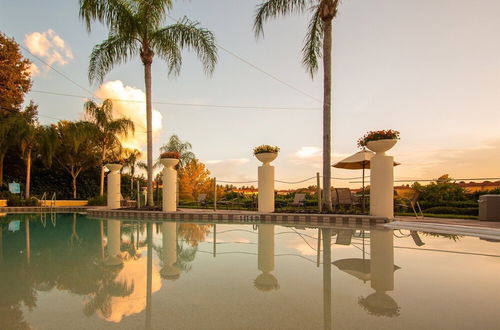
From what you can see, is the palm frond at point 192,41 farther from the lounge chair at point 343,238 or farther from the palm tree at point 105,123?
the palm tree at point 105,123

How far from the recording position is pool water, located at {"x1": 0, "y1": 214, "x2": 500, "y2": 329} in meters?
2.06

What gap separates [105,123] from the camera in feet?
65.5

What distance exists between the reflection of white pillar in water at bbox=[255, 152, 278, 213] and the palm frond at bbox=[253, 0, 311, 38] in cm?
407

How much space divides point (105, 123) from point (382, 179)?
1762 centimetres

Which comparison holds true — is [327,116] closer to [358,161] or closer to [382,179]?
[358,161]

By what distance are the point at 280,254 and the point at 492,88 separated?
34.5ft

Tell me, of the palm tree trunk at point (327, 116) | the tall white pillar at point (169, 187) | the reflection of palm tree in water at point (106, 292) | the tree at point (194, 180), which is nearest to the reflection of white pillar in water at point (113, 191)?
the tall white pillar at point (169, 187)

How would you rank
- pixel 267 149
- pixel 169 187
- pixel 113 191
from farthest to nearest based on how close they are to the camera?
pixel 113 191
pixel 169 187
pixel 267 149

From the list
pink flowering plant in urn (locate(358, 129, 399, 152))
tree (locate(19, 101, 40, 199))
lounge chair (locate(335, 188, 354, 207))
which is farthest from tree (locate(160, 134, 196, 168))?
pink flowering plant in urn (locate(358, 129, 399, 152))

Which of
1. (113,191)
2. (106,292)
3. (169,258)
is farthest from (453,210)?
(113,191)

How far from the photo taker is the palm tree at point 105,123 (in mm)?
19922

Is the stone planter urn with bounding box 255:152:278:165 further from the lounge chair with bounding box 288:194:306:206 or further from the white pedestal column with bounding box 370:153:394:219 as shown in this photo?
the white pedestal column with bounding box 370:153:394:219

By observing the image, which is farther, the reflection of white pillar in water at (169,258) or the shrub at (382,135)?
the shrub at (382,135)

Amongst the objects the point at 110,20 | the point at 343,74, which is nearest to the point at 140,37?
the point at 110,20
